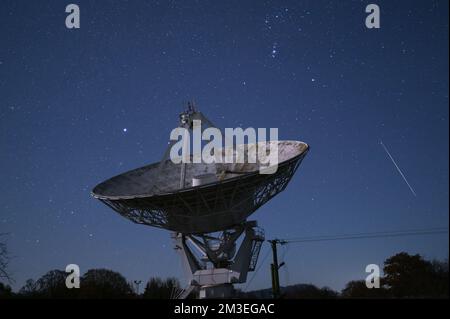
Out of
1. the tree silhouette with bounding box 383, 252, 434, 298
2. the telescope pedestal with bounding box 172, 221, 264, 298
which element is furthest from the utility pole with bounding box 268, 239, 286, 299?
the tree silhouette with bounding box 383, 252, 434, 298

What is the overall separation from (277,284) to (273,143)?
7.80 m

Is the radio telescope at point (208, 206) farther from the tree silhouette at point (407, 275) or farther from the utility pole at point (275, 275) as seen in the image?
the tree silhouette at point (407, 275)

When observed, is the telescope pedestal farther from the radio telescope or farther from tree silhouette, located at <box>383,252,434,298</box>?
tree silhouette, located at <box>383,252,434,298</box>

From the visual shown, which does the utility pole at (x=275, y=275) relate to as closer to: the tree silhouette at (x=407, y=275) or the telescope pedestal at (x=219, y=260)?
the telescope pedestal at (x=219, y=260)

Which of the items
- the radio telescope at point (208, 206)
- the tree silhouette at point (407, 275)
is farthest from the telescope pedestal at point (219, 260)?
the tree silhouette at point (407, 275)

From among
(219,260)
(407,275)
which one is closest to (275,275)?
(219,260)

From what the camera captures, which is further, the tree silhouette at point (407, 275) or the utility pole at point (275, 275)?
the tree silhouette at point (407, 275)

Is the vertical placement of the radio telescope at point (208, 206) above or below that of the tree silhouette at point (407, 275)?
above

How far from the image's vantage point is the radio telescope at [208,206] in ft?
76.9

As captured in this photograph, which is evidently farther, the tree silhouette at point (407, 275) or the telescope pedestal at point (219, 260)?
the tree silhouette at point (407, 275)

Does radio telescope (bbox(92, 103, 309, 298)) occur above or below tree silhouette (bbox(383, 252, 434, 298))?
above

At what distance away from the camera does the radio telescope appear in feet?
76.9
